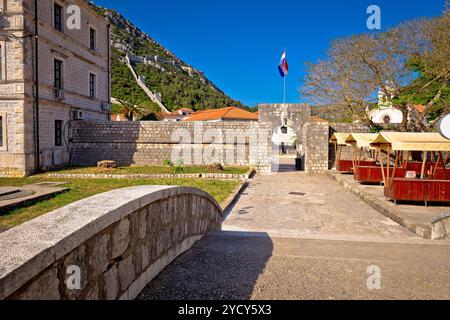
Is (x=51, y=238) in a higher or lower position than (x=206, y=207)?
higher

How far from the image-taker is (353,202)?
11.5 metres

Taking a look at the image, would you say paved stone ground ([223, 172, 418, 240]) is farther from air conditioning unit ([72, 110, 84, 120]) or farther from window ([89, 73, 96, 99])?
window ([89, 73, 96, 99])

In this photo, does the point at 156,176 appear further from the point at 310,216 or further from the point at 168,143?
the point at 310,216

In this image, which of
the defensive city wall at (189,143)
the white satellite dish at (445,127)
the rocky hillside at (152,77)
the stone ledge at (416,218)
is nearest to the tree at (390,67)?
the defensive city wall at (189,143)

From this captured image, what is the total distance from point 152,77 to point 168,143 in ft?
226

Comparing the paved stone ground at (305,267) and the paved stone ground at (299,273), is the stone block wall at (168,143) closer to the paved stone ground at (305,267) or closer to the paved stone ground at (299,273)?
the paved stone ground at (305,267)

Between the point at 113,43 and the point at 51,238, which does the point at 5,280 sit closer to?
the point at 51,238

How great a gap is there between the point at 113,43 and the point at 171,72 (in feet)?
60.5

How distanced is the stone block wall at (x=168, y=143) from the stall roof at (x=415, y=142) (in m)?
10.7

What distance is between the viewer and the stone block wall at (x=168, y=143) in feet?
69.5

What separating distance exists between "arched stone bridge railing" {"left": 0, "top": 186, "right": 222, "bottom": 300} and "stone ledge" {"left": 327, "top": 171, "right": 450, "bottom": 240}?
19.3 ft

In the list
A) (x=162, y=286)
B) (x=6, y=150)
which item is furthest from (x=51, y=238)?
(x=6, y=150)

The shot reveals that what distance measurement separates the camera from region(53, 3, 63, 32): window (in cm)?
1794

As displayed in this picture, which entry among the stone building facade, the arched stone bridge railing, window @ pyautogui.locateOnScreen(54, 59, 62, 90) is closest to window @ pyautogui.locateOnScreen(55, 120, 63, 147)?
the stone building facade
